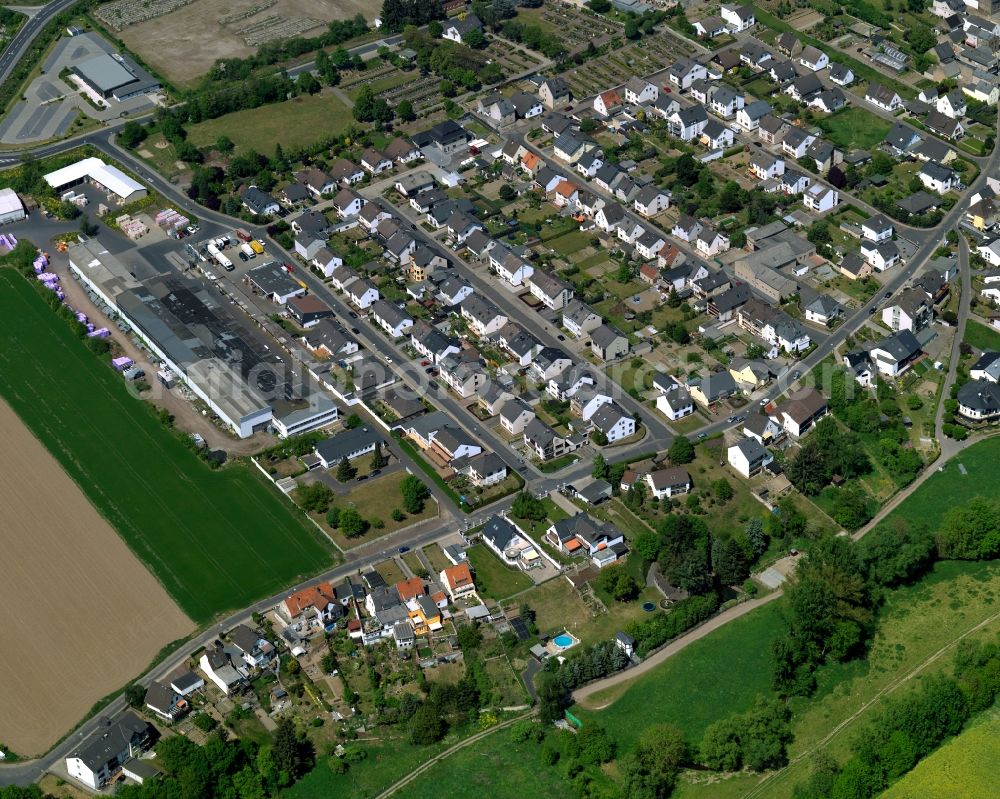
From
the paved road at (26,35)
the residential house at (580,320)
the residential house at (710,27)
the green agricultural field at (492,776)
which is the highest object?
the paved road at (26,35)

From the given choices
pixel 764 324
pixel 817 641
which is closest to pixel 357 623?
pixel 817 641

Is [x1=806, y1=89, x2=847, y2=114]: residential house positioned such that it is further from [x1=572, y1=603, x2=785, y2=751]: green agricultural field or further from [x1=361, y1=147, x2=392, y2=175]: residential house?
[x1=572, y1=603, x2=785, y2=751]: green agricultural field

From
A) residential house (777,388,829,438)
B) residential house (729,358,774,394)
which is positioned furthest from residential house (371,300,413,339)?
residential house (777,388,829,438)

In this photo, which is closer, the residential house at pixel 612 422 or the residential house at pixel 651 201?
the residential house at pixel 612 422

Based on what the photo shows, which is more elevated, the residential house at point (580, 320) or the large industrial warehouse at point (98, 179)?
the large industrial warehouse at point (98, 179)

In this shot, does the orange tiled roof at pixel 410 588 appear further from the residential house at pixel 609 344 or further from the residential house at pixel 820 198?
the residential house at pixel 820 198

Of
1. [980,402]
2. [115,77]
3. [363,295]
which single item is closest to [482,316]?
[363,295]

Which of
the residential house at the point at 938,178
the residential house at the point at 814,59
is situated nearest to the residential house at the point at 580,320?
the residential house at the point at 938,178
